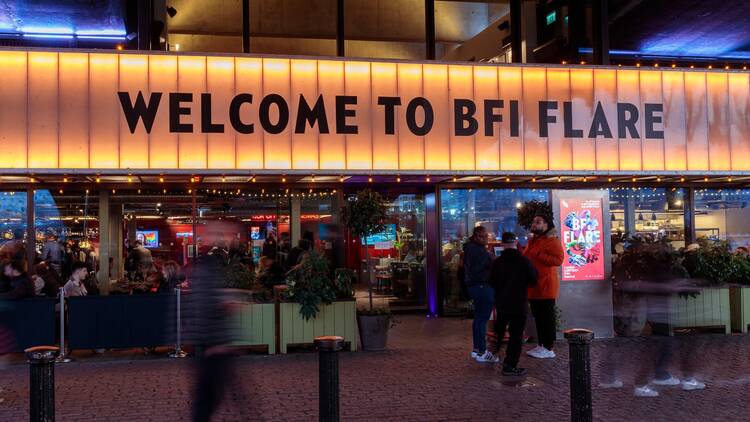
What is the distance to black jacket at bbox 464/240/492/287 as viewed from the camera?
32.3 ft

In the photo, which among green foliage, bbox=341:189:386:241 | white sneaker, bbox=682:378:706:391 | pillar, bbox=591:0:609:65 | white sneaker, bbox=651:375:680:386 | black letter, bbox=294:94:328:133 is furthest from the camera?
pillar, bbox=591:0:609:65

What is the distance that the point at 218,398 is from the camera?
219 inches

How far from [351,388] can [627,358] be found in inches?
161

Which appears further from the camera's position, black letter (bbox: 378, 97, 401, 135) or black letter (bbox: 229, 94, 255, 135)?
black letter (bbox: 378, 97, 401, 135)

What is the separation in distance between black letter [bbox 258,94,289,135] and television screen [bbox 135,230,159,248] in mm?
3203

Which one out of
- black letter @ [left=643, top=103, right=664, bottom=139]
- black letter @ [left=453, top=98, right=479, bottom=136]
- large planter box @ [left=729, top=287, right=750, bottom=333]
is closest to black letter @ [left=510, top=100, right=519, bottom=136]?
black letter @ [left=453, top=98, right=479, bottom=136]

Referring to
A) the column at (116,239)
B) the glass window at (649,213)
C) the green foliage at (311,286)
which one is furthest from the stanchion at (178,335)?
the glass window at (649,213)

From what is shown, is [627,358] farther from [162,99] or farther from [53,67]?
[53,67]

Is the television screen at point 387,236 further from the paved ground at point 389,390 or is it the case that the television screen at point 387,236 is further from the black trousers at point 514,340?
the black trousers at point 514,340

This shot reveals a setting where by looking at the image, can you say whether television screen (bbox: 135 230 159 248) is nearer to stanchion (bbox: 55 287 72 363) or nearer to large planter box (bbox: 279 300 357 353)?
stanchion (bbox: 55 287 72 363)

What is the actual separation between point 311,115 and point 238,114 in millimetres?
1179

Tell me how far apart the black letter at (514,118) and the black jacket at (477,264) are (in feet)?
10.8

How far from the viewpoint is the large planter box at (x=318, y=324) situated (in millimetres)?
10508

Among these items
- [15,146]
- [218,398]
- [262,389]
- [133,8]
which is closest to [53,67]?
[15,146]
